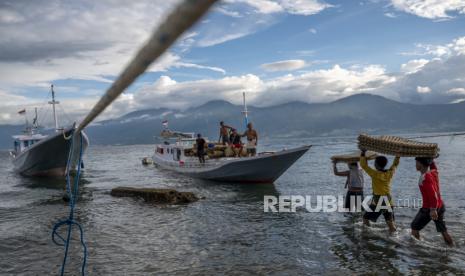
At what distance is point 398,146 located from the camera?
8.83 m

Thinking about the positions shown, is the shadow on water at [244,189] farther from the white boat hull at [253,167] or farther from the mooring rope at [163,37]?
the mooring rope at [163,37]

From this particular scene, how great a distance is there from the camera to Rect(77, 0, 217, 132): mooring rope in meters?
1.40

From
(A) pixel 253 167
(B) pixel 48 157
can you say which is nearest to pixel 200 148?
(A) pixel 253 167

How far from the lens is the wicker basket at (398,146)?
8.45 m

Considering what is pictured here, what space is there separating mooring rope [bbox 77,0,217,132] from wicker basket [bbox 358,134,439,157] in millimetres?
7768

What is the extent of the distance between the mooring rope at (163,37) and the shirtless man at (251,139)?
1900 cm

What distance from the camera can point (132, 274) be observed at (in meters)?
8.06

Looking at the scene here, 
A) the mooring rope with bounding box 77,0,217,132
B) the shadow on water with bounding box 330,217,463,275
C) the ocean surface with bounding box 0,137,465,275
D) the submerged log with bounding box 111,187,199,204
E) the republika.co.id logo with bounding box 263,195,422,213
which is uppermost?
the mooring rope with bounding box 77,0,217,132

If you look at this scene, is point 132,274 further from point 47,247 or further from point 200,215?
point 200,215

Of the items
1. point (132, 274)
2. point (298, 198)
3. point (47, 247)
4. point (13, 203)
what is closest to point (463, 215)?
point (298, 198)

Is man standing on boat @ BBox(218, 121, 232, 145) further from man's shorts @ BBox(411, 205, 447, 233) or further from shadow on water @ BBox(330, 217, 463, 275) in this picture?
man's shorts @ BBox(411, 205, 447, 233)

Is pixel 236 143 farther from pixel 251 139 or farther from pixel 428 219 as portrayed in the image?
pixel 428 219

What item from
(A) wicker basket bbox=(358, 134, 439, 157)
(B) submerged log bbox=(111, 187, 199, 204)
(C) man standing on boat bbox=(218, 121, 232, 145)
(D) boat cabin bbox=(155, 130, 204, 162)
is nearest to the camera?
(A) wicker basket bbox=(358, 134, 439, 157)

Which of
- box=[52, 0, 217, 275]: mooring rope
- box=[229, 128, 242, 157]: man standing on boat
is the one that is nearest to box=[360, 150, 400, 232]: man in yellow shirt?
box=[52, 0, 217, 275]: mooring rope
